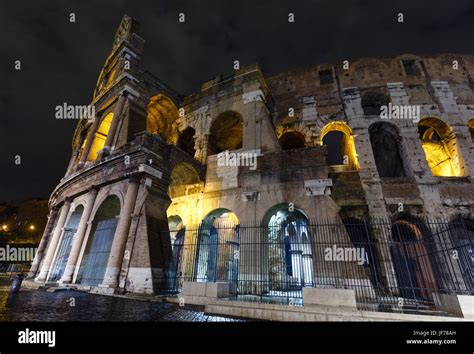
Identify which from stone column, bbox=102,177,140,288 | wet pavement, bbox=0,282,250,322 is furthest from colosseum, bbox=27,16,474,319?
wet pavement, bbox=0,282,250,322

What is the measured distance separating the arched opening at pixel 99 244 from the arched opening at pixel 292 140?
10733 mm

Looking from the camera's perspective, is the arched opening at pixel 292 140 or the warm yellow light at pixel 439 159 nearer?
the warm yellow light at pixel 439 159

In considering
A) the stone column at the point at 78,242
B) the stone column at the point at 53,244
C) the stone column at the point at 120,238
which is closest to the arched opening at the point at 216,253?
the stone column at the point at 120,238

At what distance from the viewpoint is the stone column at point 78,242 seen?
10.4 metres

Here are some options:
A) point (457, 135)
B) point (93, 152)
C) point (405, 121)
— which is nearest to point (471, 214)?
point (457, 135)

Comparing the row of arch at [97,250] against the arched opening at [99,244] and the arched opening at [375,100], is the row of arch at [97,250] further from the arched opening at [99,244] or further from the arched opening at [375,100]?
the arched opening at [375,100]

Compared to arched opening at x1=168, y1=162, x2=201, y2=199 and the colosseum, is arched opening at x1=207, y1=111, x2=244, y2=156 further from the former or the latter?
arched opening at x1=168, y1=162, x2=201, y2=199

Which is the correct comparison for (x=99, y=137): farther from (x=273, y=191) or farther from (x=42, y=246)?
(x=273, y=191)

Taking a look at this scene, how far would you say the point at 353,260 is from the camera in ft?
26.3

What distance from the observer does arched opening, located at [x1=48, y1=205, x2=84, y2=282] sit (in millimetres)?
12086

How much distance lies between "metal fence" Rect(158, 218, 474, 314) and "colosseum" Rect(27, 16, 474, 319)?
0.07 m

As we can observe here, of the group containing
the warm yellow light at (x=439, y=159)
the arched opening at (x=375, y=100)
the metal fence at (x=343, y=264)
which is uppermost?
the arched opening at (x=375, y=100)
